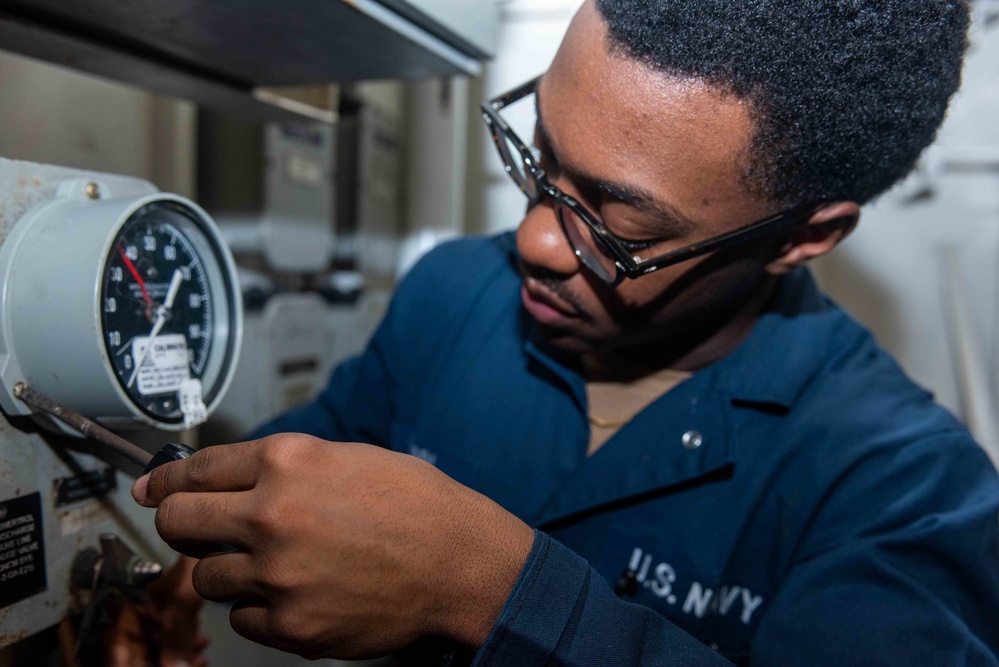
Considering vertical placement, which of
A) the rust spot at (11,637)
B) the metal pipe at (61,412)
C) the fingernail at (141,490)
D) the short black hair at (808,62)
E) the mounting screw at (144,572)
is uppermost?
the short black hair at (808,62)

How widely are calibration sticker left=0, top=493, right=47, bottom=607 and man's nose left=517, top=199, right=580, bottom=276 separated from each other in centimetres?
65

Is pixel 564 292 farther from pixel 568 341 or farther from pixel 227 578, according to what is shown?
pixel 227 578

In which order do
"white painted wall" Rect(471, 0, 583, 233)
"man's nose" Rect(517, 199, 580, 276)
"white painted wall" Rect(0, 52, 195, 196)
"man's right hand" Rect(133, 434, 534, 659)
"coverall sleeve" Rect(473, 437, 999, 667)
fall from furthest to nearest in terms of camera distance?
"white painted wall" Rect(471, 0, 583, 233), "white painted wall" Rect(0, 52, 195, 196), "man's nose" Rect(517, 199, 580, 276), "coverall sleeve" Rect(473, 437, 999, 667), "man's right hand" Rect(133, 434, 534, 659)

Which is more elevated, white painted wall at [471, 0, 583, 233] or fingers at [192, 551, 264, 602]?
white painted wall at [471, 0, 583, 233]

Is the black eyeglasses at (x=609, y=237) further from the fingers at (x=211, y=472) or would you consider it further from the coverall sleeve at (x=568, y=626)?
the fingers at (x=211, y=472)

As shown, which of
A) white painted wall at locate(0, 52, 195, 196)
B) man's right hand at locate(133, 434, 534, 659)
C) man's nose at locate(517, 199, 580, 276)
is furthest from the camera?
white painted wall at locate(0, 52, 195, 196)

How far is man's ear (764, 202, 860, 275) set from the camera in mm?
921

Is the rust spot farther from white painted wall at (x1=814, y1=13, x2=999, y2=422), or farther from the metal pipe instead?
white painted wall at (x1=814, y1=13, x2=999, y2=422)

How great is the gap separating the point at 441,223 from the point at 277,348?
0.65 meters

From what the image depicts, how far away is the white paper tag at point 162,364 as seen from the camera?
2.36ft

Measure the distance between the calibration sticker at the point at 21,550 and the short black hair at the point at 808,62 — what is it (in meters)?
0.85

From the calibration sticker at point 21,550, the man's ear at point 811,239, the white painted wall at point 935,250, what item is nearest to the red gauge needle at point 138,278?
the calibration sticker at point 21,550

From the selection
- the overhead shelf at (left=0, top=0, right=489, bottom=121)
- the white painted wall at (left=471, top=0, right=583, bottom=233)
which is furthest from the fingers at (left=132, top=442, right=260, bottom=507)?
the white painted wall at (left=471, top=0, right=583, bottom=233)

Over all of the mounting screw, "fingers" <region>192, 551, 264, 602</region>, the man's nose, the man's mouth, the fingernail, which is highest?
the man's nose
